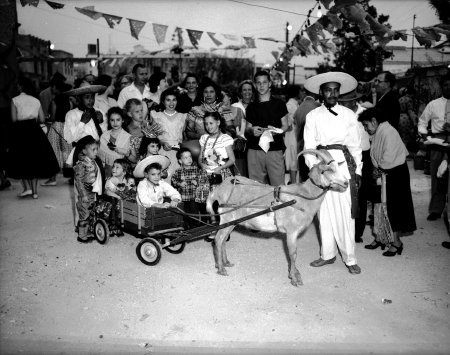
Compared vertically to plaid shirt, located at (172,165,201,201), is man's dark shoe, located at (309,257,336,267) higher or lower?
lower

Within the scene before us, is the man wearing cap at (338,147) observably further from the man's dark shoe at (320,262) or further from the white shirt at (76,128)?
the white shirt at (76,128)

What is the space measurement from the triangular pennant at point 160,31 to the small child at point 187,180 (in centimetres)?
664

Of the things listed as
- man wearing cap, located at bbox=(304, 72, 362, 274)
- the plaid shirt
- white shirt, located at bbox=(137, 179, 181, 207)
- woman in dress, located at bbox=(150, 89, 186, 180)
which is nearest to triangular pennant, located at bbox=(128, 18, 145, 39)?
woman in dress, located at bbox=(150, 89, 186, 180)

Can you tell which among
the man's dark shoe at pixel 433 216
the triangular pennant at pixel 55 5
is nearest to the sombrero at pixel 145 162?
the man's dark shoe at pixel 433 216

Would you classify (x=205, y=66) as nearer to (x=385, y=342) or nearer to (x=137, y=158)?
(x=137, y=158)

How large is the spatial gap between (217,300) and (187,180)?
2206mm

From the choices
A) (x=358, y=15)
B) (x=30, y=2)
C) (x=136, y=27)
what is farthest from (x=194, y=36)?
(x=358, y=15)

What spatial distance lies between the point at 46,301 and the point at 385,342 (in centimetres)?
343

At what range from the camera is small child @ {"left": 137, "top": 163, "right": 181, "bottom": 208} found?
595cm

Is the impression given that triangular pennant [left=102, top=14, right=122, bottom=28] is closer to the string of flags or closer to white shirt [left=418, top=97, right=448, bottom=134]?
the string of flags

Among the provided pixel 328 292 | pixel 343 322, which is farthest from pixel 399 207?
pixel 343 322

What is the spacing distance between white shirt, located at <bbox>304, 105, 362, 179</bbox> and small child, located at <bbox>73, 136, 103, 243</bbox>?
10.9 ft

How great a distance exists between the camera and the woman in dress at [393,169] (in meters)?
5.84

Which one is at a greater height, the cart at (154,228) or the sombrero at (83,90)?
the sombrero at (83,90)
